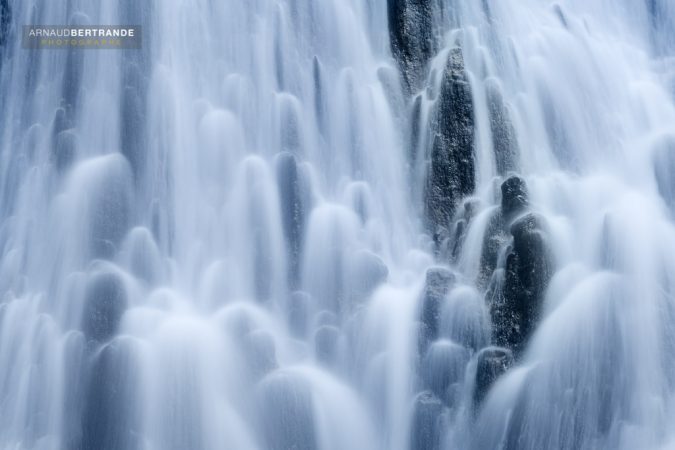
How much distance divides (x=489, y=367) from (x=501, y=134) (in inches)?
185

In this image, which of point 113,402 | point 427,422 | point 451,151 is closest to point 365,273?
point 427,422

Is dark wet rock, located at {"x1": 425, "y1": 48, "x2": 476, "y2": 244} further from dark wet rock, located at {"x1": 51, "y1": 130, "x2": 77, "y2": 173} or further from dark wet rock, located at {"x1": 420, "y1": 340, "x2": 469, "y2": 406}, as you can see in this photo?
dark wet rock, located at {"x1": 51, "y1": 130, "x2": 77, "y2": 173}

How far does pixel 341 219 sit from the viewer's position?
11.3 metres

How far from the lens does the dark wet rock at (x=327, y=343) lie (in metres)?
10.1

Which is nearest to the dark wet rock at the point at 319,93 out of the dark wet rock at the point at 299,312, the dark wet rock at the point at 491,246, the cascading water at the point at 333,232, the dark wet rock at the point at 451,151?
the cascading water at the point at 333,232

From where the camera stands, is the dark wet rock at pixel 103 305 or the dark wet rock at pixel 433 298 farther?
the dark wet rock at pixel 433 298

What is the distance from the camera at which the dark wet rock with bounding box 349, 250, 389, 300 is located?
10673mm

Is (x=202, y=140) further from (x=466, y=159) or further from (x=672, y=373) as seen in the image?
(x=672, y=373)

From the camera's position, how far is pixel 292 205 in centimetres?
1127

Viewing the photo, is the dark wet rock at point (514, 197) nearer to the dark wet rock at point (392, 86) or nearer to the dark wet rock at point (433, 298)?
the dark wet rock at point (433, 298)

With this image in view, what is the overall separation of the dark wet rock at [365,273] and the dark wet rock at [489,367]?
209 centimetres

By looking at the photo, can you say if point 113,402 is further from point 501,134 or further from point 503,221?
point 501,134

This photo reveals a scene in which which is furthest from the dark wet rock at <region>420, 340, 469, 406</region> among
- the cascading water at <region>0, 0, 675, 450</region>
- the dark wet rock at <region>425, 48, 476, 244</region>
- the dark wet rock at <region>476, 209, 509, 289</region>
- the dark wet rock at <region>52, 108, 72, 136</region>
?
the dark wet rock at <region>52, 108, 72, 136</region>

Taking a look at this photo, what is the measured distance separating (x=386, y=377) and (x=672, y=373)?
3620 millimetres
